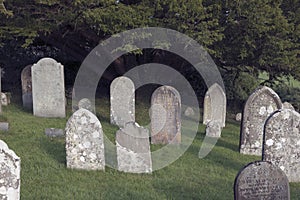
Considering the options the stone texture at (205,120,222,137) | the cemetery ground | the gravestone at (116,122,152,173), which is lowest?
the stone texture at (205,120,222,137)

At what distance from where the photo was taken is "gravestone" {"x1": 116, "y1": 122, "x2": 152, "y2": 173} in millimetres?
7258

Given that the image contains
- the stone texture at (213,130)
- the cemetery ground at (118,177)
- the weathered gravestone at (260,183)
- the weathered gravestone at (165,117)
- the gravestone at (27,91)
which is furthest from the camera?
the gravestone at (27,91)

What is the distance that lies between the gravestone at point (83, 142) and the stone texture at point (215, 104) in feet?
19.7

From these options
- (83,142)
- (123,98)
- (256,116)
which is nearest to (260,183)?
(83,142)

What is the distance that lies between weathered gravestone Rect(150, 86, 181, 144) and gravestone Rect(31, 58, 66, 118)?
3459mm

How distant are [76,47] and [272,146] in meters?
12.1

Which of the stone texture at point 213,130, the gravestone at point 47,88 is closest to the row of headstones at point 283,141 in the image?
the stone texture at point 213,130

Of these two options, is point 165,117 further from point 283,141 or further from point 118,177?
point 283,141

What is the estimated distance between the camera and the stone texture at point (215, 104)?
41.2 ft

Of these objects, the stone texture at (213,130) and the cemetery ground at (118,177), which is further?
the stone texture at (213,130)

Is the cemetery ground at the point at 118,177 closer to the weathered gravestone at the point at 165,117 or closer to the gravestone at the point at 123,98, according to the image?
the weathered gravestone at the point at 165,117

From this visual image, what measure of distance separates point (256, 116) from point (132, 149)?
10.9 feet

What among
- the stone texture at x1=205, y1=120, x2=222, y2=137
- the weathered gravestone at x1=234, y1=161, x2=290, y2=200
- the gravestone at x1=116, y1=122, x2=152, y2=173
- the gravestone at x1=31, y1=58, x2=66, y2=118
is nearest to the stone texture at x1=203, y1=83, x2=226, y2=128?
the stone texture at x1=205, y1=120, x2=222, y2=137

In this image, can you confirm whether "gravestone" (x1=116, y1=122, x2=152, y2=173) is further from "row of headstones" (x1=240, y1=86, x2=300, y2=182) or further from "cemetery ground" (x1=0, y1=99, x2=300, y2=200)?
"row of headstones" (x1=240, y1=86, x2=300, y2=182)
